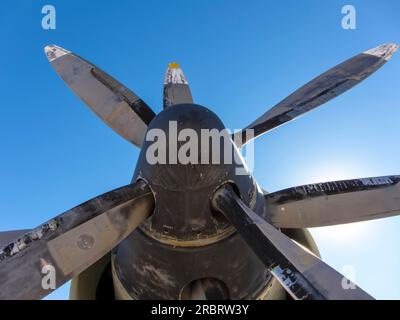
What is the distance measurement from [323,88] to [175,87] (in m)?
2.74

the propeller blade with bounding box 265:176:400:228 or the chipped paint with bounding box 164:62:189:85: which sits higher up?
the chipped paint with bounding box 164:62:189:85

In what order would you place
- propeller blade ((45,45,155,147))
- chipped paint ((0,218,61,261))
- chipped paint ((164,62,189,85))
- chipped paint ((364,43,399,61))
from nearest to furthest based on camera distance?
chipped paint ((0,218,61,261)) < propeller blade ((45,45,155,147)) < chipped paint ((164,62,189,85)) < chipped paint ((364,43,399,61))

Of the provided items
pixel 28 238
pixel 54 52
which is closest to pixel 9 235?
pixel 28 238

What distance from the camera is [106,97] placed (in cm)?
770

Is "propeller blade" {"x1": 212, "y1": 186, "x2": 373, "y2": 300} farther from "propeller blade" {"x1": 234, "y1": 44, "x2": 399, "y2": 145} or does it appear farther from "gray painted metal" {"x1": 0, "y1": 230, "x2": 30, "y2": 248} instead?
"gray painted metal" {"x1": 0, "y1": 230, "x2": 30, "y2": 248}

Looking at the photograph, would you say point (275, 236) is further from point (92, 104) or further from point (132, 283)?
point (92, 104)

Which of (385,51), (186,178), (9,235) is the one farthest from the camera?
(385,51)

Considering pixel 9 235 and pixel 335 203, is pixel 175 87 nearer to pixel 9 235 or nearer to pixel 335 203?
pixel 335 203

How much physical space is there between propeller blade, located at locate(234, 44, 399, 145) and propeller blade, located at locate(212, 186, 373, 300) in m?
2.08

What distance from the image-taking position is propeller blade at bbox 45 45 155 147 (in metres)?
7.35

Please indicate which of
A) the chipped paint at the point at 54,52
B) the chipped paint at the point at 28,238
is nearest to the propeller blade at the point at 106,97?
the chipped paint at the point at 54,52

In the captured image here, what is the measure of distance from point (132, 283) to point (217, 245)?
4.72ft

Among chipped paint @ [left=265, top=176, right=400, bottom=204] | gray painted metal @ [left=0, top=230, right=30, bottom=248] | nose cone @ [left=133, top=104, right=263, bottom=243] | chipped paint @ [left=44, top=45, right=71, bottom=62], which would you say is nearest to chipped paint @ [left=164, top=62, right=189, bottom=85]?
chipped paint @ [left=44, top=45, right=71, bottom=62]

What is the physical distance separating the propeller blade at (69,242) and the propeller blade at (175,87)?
99.2 inches
